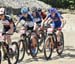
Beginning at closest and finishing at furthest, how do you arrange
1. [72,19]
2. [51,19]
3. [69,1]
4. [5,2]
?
[51,19] < [5,2] < [72,19] < [69,1]

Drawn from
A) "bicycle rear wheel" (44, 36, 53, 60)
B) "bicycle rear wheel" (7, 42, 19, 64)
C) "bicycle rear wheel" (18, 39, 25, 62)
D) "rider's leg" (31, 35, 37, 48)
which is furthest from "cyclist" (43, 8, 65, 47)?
"bicycle rear wheel" (7, 42, 19, 64)

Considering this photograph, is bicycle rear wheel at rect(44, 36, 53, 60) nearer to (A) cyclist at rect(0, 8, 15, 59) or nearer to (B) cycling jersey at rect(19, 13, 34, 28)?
(B) cycling jersey at rect(19, 13, 34, 28)

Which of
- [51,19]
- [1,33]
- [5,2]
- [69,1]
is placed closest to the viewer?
[1,33]

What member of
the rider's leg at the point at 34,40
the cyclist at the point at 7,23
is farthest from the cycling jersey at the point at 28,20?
the cyclist at the point at 7,23

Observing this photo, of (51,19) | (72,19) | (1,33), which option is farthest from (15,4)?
(1,33)

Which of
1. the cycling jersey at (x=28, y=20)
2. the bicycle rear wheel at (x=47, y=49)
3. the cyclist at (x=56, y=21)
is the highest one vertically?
the cycling jersey at (x=28, y=20)

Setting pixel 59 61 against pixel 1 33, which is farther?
pixel 59 61

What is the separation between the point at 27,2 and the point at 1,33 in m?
17.7

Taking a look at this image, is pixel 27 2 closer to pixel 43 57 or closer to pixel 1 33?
pixel 43 57

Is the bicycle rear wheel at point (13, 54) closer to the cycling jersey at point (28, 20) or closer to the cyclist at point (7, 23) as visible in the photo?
the cyclist at point (7, 23)

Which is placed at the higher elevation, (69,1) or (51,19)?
(51,19)

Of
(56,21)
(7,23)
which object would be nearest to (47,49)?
(56,21)

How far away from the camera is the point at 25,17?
13242mm

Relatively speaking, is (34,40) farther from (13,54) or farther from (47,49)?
(13,54)
